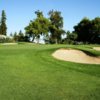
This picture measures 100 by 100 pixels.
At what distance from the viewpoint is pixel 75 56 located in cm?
2088

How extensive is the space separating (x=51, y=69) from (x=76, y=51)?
29.8 feet

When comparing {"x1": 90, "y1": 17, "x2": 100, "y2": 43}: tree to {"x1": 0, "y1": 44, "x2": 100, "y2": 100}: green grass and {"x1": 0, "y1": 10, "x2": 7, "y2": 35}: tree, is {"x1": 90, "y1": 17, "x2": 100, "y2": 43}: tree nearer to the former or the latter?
{"x1": 0, "y1": 10, "x2": 7, "y2": 35}: tree

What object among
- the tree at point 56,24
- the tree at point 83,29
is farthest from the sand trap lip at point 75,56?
the tree at point 56,24

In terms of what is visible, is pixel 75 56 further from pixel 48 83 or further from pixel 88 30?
pixel 88 30

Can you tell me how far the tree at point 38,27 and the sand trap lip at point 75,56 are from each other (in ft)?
205

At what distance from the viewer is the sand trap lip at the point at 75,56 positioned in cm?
1997

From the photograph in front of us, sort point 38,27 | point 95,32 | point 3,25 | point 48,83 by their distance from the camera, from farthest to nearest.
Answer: point 3,25 → point 95,32 → point 38,27 → point 48,83

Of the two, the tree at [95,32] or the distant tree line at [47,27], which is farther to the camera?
the tree at [95,32]

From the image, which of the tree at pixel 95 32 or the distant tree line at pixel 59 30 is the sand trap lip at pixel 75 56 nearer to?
the distant tree line at pixel 59 30

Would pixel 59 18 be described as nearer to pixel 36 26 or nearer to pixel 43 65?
pixel 36 26

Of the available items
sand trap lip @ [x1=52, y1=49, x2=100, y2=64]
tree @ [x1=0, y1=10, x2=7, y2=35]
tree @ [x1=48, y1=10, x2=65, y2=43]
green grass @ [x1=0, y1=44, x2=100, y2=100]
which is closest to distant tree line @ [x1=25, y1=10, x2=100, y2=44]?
tree @ [x1=48, y1=10, x2=65, y2=43]

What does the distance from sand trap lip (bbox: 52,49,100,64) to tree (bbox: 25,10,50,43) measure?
62427mm

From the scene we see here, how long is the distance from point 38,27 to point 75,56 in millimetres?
64098

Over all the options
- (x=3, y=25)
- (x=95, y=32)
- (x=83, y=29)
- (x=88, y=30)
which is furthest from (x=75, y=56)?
(x=3, y=25)
